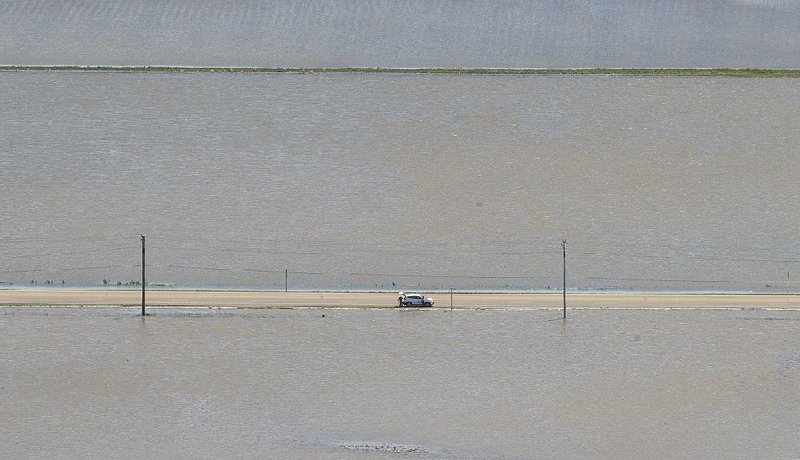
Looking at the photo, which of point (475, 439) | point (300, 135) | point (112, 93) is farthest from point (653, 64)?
point (475, 439)

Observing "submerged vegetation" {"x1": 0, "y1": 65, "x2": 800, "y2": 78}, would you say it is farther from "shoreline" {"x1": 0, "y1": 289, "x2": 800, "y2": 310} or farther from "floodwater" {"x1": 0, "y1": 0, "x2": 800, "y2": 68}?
"shoreline" {"x1": 0, "y1": 289, "x2": 800, "y2": 310}

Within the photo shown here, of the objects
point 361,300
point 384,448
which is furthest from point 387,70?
point 384,448

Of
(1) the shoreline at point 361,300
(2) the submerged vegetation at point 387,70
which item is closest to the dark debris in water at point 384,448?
(1) the shoreline at point 361,300

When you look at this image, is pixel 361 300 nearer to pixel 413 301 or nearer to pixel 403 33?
pixel 413 301

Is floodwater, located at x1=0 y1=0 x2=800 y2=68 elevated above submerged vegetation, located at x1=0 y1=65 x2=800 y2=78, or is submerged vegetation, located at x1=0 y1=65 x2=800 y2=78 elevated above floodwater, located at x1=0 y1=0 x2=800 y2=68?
floodwater, located at x1=0 y1=0 x2=800 y2=68

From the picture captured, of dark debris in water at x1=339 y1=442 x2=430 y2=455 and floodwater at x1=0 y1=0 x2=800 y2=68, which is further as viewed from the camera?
floodwater at x1=0 y1=0 x2=800 y2=68

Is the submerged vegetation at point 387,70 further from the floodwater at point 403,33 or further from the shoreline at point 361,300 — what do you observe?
the shoreline at point 361,300

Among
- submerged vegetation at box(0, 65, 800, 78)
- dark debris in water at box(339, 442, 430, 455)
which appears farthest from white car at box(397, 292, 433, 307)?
submerged vegetation at box(0, 65, 800, 78)

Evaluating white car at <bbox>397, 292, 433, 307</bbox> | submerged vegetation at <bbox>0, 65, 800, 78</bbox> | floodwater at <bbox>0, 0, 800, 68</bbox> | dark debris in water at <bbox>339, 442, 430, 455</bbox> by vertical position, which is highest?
floodwater at <bbox>0, 0, 800, 68</bbox>
